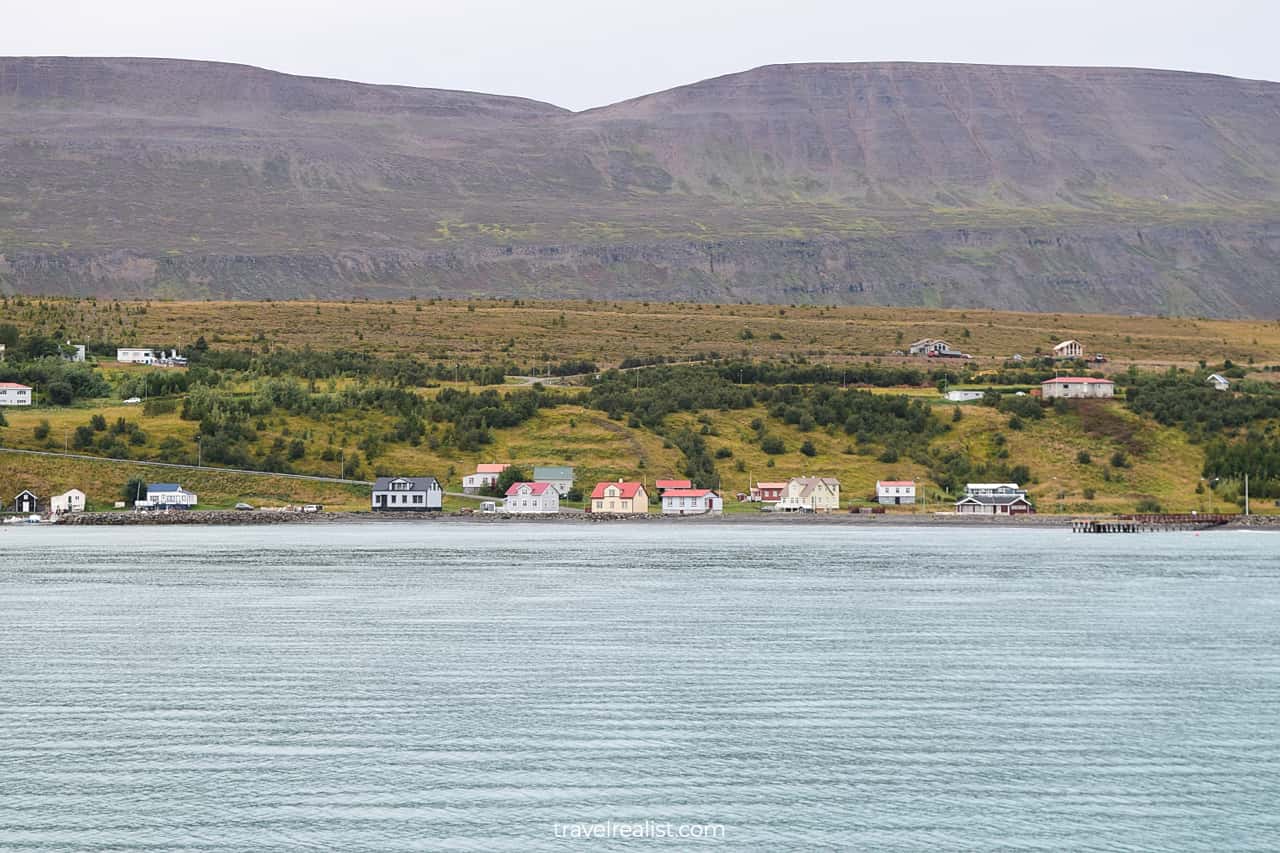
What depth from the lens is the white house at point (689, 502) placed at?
114562 mm

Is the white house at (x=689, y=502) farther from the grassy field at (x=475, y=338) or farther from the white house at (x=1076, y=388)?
the grassy field at (x=475, y=338)

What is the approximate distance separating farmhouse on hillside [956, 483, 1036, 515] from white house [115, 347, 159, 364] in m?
78.2

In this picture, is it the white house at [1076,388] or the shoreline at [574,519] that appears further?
the white house at [1076,388]

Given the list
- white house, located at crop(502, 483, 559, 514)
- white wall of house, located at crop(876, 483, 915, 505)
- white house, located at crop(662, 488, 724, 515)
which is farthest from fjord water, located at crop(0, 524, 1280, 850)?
white wall of house, located at crop(876, 483, 915, 505)

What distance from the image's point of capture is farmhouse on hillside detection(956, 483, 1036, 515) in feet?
374

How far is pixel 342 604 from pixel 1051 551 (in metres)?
45.1

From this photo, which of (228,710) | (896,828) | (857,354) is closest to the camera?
(896,828)

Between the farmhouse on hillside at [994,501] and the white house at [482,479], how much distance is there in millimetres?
32778

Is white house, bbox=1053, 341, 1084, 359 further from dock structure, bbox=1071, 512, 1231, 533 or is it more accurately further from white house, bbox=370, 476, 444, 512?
white house, bbox=370, 476, 444, 512

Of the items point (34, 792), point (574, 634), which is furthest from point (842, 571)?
point (34, 792)

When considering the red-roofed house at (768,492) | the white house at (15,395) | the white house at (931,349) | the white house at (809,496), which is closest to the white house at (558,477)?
the red-roofed house at (768,492)

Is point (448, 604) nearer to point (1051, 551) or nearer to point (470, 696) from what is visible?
point (470, 696)

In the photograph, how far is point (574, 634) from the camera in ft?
150

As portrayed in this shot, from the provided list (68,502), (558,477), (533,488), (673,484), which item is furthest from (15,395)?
(673,484)
